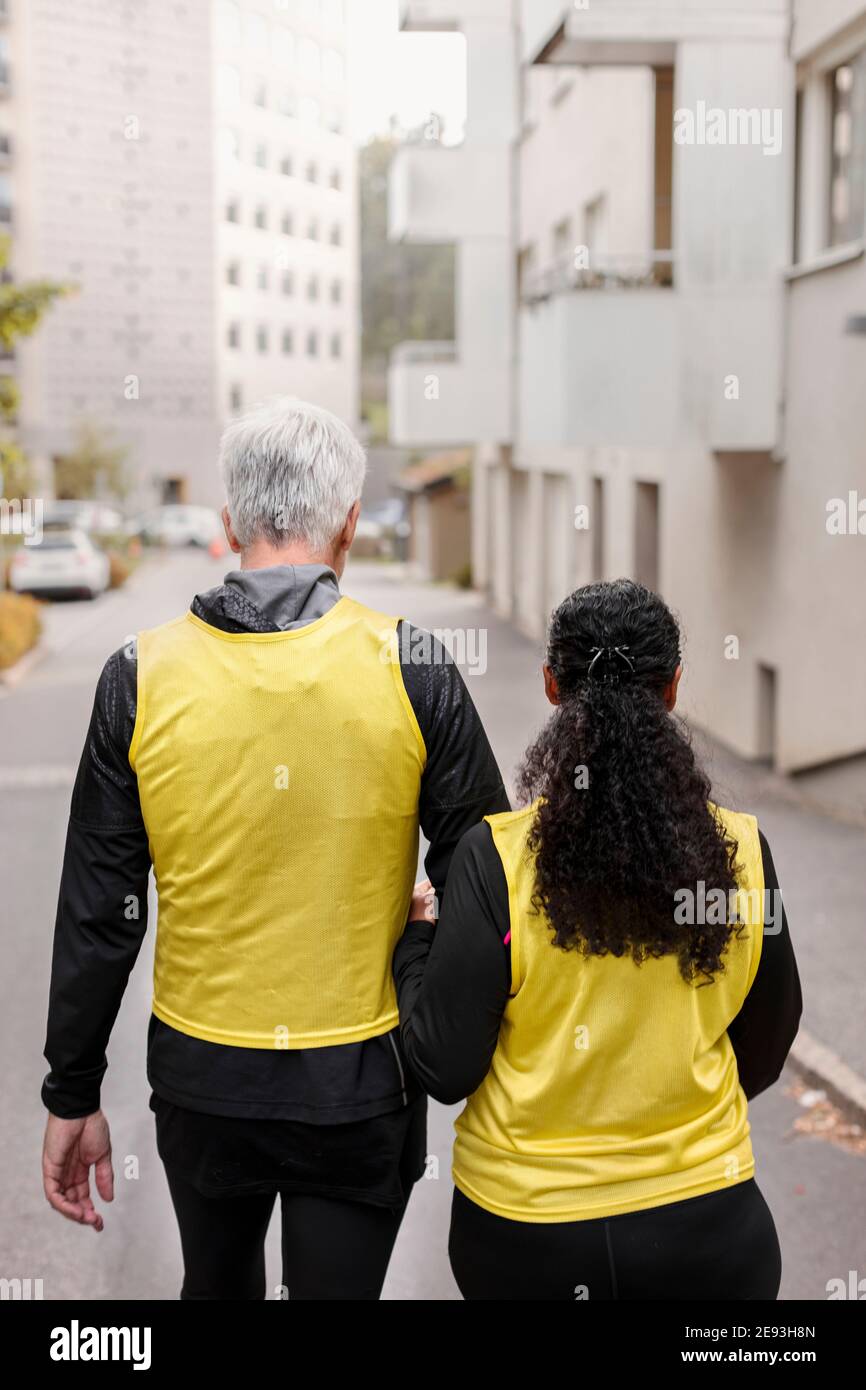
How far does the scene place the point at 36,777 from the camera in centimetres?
1430

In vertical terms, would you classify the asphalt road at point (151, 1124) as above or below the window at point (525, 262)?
below

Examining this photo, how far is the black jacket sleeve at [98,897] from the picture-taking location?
2.63 meters

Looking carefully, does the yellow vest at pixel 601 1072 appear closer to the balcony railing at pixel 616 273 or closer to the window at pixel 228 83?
the balcony railing at pixel 616 273

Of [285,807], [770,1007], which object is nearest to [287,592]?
[285,807]

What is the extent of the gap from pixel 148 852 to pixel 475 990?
64cm

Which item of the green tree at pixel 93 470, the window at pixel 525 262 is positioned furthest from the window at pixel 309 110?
the window at pixel 525 262

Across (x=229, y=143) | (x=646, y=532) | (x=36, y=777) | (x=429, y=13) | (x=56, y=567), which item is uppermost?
(x=229, y=143)

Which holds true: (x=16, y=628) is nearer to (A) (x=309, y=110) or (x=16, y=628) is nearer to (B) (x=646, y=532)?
(B) (x=646, y=532)

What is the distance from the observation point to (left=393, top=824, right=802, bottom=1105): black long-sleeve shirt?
7.72 feet

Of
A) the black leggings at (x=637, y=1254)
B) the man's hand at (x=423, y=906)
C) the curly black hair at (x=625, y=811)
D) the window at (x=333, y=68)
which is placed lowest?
the black leggings at (x=637, y=1254)

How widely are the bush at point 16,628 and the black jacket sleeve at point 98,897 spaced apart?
19921mm

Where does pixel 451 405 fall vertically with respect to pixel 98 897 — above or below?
above

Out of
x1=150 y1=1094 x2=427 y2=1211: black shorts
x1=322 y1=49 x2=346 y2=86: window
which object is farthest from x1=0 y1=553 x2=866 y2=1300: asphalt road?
x1=322 y1=49 x2=346 y2=86: window

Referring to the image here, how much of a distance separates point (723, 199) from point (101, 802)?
12.0 meters
